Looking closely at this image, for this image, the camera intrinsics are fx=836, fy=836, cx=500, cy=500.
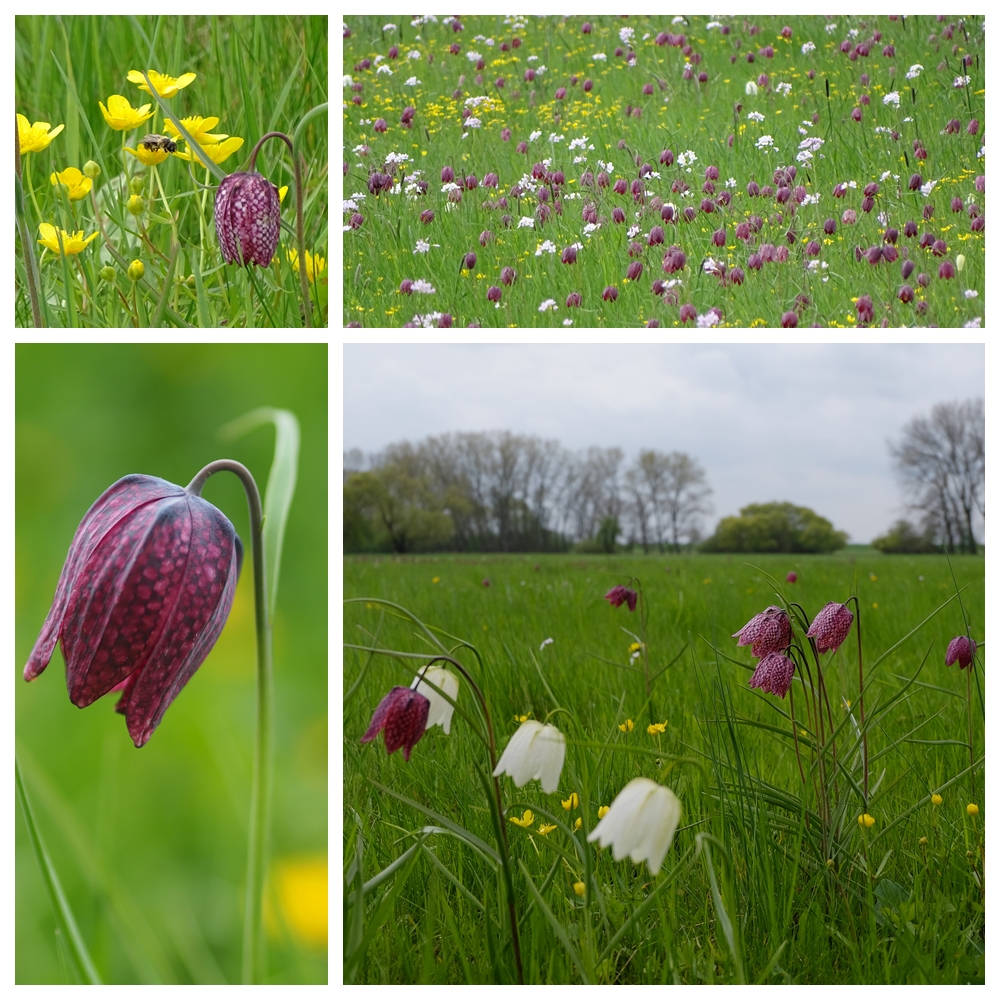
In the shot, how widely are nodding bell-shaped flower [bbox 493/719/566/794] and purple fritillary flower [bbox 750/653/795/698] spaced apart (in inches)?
9.3

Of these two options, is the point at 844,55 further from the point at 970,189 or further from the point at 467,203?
the point at 467,203

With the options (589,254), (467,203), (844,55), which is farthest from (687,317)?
(844,55)

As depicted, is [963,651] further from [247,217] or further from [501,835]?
[247,217]

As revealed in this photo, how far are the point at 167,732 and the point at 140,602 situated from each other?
14.4 inches

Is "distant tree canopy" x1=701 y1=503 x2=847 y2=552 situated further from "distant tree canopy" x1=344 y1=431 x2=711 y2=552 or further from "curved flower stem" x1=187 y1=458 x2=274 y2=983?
"curved flower stem" x1=187 y1=458 x2=274 y2=983

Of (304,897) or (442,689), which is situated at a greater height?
(442,689)

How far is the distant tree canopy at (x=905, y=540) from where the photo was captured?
4.79ft

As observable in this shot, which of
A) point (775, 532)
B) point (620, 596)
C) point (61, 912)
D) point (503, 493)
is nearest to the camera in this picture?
point (61, 912)

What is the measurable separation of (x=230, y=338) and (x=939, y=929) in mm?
1057

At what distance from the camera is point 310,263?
99 cm

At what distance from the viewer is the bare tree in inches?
48.8

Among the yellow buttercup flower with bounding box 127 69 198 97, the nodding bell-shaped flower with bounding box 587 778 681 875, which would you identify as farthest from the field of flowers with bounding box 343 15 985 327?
the nodding bell-shaped flower with bounding box 587 778 681 875

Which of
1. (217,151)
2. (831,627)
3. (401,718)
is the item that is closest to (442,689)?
(401,718)

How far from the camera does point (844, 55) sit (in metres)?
1.06
